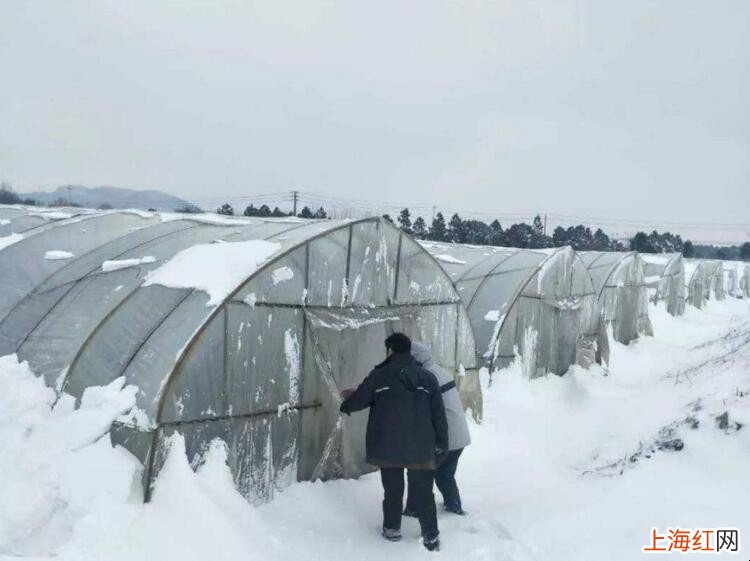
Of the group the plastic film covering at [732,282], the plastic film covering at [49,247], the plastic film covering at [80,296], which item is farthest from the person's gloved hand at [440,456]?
the plastic film covering at [732,282]

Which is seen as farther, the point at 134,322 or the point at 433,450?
the point at 134,322

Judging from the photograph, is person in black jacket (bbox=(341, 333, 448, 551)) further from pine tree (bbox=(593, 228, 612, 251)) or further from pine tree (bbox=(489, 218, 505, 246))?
pine tree (bbox=(593, 228, 612, 251))

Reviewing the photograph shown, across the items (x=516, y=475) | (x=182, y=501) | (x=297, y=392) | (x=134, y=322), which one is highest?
(x=134, y=322)

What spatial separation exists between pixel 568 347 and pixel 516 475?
7.77 metres

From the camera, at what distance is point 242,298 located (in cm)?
659

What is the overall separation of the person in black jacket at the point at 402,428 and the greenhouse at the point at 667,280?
27.5 metres

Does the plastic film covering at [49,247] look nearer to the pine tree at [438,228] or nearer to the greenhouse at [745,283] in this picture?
the pine tree at [438,228]

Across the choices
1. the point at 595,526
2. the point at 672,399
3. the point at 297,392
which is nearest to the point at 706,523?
the point at 595,526

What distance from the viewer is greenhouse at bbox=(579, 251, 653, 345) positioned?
2131cm

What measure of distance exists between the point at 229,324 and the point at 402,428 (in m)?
1.98

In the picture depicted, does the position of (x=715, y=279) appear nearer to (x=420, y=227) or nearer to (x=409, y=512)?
(x=420, y=227)

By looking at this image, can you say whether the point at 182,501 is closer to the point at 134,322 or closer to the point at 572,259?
the point at 134,322

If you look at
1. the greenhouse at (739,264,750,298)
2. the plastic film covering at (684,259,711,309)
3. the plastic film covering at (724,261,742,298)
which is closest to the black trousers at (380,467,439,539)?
the plastic film covering at (684,259,711,309)

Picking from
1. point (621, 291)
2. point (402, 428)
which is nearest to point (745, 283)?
point (621, 291)
